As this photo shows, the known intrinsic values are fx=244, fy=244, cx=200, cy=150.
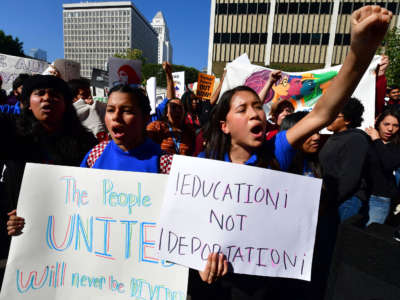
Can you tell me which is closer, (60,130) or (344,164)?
(60,130)

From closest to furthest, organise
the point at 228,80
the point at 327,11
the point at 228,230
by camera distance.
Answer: the point at 228,230
the point at 228,80
the point at 327,11

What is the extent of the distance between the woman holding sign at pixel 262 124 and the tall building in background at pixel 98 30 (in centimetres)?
10730

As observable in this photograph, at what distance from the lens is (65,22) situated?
104m

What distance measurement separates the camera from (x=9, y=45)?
31.0m

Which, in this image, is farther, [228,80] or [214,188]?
[228,80]

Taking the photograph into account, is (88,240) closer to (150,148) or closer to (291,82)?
(150,148)

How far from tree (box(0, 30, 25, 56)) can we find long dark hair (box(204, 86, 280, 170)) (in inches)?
1538

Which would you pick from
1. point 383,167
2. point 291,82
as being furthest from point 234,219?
point 291,82

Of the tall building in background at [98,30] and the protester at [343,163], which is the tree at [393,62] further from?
the tall building in background at [98,30]

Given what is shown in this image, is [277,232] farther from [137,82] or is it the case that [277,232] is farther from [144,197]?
[137,82]

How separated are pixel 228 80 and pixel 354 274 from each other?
352 centimetres

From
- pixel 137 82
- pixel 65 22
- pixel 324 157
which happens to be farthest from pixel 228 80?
pixel 65 22

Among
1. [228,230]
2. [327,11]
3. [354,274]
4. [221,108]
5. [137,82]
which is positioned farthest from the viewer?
[327,11]

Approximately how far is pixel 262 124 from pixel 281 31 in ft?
107
